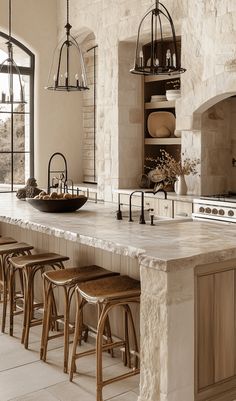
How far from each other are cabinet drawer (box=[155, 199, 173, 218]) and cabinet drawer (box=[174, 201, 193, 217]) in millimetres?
69

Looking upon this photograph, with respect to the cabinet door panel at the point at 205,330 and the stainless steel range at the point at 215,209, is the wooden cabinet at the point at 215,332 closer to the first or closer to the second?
the cabinet door panel at the point at 205,330

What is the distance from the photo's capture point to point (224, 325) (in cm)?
324

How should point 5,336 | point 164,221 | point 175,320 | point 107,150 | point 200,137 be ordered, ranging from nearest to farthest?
point 175,320, point 164,221, point 5,336, point 200,137, point 107,150

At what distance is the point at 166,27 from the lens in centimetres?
700

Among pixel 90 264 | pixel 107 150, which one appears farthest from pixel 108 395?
pixel 107 150

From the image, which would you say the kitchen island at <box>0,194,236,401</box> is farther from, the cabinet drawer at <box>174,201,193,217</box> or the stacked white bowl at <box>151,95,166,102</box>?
the stacked white bowl at <box>151,95,166,102</box>

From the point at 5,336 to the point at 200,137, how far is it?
3.41m

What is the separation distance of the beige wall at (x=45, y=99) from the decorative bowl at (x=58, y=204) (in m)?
4.13

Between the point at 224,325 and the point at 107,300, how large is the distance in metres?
0.71

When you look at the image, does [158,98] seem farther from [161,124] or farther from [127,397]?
[127,397]

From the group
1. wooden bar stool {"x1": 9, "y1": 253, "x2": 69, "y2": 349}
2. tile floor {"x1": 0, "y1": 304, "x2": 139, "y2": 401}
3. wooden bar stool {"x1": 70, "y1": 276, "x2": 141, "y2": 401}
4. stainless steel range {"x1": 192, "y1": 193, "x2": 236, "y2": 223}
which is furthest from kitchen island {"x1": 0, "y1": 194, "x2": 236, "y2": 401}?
stainless steel range {"x1": 192, "y1": 193, "x2": 236, "y2": 223}

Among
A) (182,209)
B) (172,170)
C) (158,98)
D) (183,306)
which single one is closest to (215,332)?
(183,306)

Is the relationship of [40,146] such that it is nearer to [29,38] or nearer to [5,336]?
[29,38]

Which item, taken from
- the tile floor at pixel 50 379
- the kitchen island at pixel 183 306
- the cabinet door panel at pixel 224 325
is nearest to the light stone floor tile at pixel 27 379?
the tile floor at pixel 50 379
